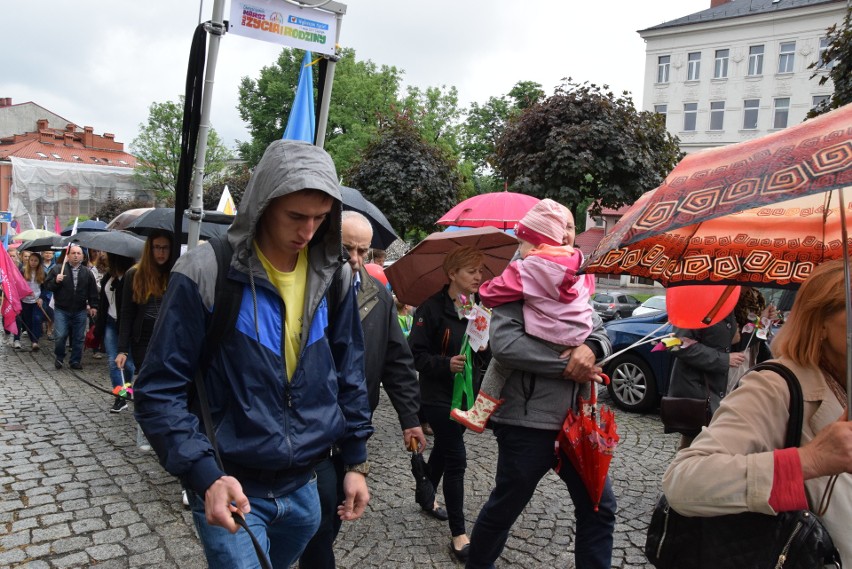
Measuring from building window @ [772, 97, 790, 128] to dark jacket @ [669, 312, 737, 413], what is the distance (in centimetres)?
4609

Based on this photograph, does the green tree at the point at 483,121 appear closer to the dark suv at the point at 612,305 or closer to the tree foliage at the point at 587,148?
the dark suv at the point at 612,305

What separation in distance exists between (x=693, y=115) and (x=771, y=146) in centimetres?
5081

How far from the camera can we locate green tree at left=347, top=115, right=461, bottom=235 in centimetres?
1384

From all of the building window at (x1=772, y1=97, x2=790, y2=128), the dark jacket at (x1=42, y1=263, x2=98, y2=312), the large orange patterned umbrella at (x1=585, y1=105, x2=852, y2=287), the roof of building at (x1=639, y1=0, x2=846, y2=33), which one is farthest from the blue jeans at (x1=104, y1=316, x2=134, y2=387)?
the roof of building at (x1=639, y1=0, x2=846, y2=33)

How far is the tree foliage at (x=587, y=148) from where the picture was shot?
1197cm

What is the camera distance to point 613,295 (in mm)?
22641

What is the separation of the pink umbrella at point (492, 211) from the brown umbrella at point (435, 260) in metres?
1.74

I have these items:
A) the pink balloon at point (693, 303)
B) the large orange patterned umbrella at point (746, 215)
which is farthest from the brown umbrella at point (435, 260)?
the large orange patterned umbrella at point (746, 215)

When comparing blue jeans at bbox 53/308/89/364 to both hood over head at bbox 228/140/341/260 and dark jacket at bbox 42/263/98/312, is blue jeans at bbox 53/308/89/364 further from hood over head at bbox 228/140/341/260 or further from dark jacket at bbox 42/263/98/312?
hood over head at bbox 228/140/341/260

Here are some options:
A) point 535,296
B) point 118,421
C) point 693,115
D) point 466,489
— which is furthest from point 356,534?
point 693,115

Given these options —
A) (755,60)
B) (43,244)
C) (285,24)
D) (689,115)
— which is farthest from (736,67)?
(285,24)

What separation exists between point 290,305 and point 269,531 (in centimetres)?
75

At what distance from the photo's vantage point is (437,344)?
4039mm

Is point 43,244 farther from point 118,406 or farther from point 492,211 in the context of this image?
point 492,211
